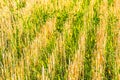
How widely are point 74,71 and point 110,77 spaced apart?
0.38 meters

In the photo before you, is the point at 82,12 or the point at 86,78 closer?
the point at 86,78

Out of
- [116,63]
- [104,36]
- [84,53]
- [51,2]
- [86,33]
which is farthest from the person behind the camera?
[51,2]

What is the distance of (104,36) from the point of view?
2.72 metres

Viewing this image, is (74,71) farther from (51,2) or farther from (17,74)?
(51,2)

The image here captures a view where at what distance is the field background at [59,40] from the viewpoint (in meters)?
2.40

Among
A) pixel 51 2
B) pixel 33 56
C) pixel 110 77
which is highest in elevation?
pixel 51 2

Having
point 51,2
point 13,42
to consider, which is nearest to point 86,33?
point 13,42

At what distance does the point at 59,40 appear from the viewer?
2.69 metres

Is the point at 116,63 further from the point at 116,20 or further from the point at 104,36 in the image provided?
the point at 116,20

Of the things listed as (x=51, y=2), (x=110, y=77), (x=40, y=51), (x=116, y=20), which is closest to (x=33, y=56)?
(x=40, y=51)

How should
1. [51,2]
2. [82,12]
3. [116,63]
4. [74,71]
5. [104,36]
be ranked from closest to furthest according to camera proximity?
[74,71], [116,63], [104,36], [82,12], [51,2]

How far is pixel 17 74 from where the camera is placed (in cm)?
234

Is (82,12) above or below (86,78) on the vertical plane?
above

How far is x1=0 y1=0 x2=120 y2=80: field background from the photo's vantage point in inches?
94.4
